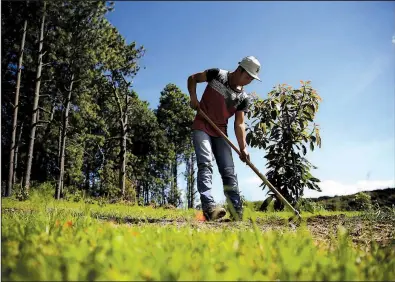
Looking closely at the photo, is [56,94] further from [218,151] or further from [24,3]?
[218,151]

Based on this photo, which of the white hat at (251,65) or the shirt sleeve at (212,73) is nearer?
the white hat at (251,65)

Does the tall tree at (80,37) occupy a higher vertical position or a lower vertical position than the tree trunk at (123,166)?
higher

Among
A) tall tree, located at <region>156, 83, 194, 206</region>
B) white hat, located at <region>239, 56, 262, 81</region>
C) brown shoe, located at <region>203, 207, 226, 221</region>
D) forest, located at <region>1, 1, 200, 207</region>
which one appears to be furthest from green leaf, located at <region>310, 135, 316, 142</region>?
tall tree, located at <region>156, 83, 194, 206</region>

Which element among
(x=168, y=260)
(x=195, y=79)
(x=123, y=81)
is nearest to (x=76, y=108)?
(x=123, y=81)

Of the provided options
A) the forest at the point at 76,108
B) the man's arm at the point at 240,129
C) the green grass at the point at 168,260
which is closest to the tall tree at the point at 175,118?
the forest at the point at 76,108

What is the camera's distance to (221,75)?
4.87m

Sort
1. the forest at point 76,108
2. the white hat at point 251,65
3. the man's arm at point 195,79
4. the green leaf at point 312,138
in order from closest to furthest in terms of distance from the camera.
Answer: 1. the white hat at point 251,65
2. the man's arm at point 195,79
3. the green leaf at point 312,138
4. the forest at point 76,108

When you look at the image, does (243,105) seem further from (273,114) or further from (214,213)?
(273,114)

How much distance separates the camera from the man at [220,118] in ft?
15.3

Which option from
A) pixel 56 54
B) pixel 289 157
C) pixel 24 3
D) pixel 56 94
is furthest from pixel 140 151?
pixel 289 157

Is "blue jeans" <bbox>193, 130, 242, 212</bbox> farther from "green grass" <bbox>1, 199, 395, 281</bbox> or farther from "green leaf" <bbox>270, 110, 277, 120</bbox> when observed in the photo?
"green leaf" <bbox>270, 110, 277, 120</bbox>

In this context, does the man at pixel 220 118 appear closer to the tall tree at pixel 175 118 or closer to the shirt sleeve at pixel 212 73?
the shirt sleeve at pixel 212 73

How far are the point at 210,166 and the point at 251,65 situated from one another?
4.52 feet

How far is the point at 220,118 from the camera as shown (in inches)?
193
